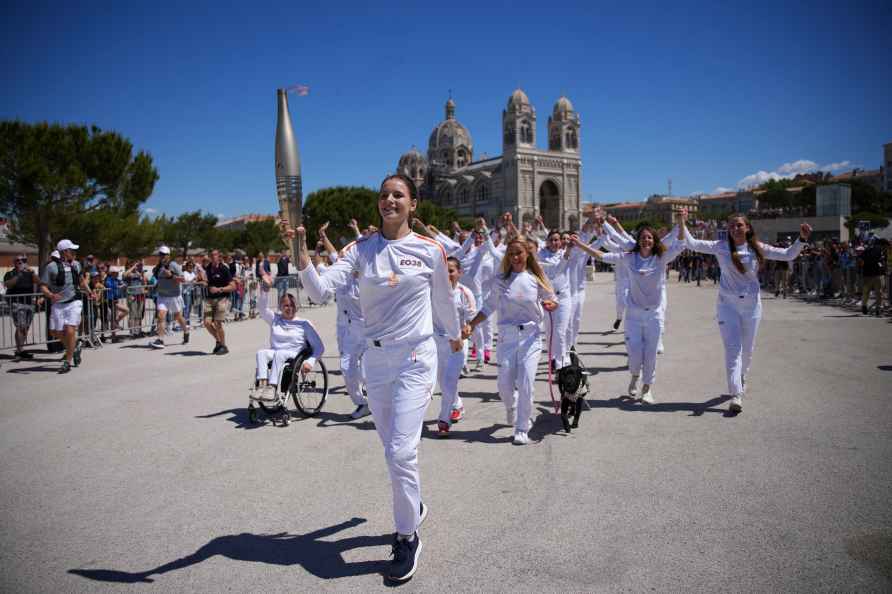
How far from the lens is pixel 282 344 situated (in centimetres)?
654

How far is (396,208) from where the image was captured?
3432 mm

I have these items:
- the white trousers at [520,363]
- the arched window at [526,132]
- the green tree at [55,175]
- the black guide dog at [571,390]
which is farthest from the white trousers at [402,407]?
the arched window at [526,132]

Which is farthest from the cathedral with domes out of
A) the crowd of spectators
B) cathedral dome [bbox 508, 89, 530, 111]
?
the crowd of spectators

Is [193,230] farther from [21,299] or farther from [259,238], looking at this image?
[21,299]

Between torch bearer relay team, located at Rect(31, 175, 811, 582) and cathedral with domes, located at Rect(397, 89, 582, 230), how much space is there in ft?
302

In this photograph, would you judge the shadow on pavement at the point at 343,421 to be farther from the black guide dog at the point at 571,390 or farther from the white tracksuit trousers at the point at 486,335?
the white tracksuit trousers at the point at 486,335

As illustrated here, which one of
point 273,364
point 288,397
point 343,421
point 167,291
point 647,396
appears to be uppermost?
point 167,291

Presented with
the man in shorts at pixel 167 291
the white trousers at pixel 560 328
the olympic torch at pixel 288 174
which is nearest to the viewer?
the olympic torch at pixel 288 174

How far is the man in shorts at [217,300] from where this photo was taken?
11281 millimetres

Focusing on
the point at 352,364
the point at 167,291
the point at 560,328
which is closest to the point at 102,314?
the point at 167,291

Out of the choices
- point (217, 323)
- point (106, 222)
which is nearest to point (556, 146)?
point (106, 222)

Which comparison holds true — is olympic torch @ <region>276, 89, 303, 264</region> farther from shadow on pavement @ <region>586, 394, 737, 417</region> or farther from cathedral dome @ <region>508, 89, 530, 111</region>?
cathedral dome @ <region>508, 89, 530, 111</region>

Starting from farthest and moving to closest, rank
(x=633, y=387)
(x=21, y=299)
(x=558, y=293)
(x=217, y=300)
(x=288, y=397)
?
(x=217, y=300)
(x=21, y=299)
(x=558, y=293)
(x=633, y=387)
(x=288, y=397)

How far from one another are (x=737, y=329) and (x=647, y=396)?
1272mm
